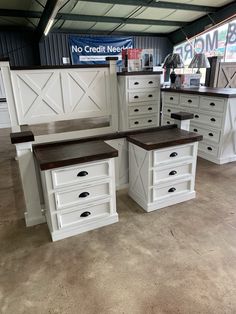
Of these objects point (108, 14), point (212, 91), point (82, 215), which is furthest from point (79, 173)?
point (108, 14)

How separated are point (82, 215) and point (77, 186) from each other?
274mm

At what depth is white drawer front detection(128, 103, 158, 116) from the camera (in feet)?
13.0

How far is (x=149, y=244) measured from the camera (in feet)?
5.82

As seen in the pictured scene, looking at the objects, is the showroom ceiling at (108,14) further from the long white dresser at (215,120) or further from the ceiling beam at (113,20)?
the long white dresser at (215,120)

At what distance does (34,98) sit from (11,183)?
1245 millimetres

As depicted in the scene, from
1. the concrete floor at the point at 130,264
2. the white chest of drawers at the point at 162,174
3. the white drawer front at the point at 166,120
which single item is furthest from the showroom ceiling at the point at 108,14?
the concrete floor at the point at 130,264

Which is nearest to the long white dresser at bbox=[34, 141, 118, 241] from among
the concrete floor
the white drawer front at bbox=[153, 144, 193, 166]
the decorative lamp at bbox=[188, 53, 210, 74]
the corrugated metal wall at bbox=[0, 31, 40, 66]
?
the concrete floor

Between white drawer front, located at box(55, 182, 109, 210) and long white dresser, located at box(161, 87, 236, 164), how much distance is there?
80.0 inches

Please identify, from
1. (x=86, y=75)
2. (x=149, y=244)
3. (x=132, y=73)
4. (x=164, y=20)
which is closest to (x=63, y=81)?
(x=86, y=75)

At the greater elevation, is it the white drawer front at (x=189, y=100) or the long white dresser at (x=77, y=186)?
the white drawer front at (x=189, y=100)

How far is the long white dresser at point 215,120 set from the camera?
3.08 meters

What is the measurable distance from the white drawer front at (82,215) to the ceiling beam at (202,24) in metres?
6.81

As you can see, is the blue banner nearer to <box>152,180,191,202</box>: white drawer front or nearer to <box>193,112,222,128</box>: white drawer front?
<box>193,112,222,128</box>: white drawer front

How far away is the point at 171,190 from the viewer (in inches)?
88.9
